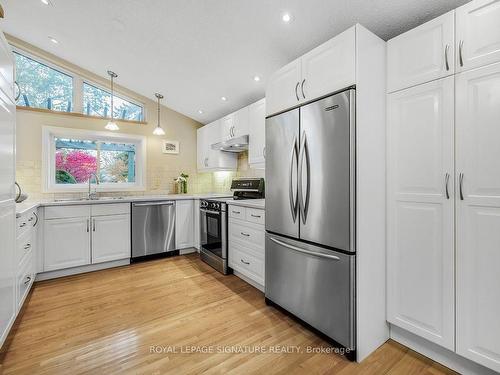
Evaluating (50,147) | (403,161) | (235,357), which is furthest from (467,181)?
A: (50,147)

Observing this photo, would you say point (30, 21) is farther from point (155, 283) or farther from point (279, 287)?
point (279, 287)

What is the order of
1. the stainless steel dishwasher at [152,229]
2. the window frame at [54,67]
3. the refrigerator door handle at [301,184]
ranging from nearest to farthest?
the refrigerator door handle at [301,184]
the window frame at [54,67]
the stainless steel dishwasher at [152,229]

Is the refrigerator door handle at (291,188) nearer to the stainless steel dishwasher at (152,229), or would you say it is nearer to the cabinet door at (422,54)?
the cabinet door at (422,54)

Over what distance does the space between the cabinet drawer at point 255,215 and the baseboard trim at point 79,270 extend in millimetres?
2055

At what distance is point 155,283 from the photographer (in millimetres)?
2836

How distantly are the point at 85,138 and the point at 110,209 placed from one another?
4.32ft

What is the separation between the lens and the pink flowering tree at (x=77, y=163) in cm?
363

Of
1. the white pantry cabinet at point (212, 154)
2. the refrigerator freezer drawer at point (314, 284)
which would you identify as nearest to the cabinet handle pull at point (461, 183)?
the refrigerator freezer drawer at point (314, 284)

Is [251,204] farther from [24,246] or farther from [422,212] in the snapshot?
[24,246]

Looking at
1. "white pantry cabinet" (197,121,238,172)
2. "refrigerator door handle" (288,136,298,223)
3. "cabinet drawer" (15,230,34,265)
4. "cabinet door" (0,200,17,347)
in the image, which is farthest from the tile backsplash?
"cabinet door" (0,200,17,347)

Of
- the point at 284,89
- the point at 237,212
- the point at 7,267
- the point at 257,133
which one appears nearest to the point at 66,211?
the point at 7,267

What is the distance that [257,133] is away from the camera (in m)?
3.14

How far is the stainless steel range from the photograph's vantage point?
3113mm

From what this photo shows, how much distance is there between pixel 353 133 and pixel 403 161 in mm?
441
